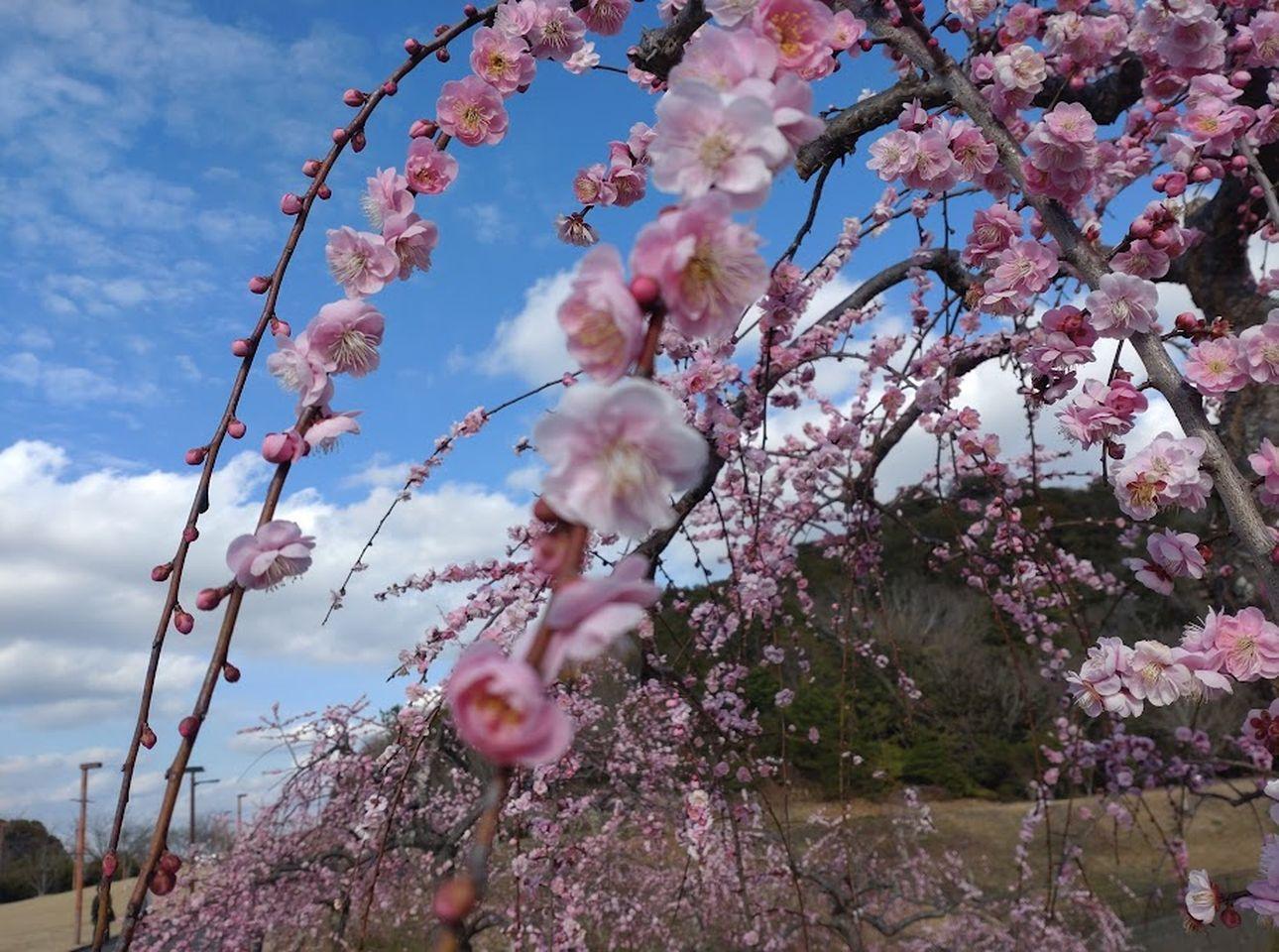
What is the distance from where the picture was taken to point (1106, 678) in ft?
4.95

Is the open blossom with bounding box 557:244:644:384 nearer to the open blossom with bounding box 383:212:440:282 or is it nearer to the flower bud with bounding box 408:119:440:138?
the open blossom with bounding box 383:212:440:282

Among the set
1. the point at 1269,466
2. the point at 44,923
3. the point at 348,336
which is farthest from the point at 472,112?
the point at 44,923

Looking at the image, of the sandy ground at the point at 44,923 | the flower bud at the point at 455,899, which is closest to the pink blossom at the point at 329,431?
the flower bud at the point at 455,899

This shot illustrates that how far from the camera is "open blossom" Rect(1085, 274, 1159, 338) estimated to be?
4.36ft

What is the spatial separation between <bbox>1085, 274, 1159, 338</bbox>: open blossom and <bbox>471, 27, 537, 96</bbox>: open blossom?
1.08 m

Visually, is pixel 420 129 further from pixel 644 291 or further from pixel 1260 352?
pixel 1260 352

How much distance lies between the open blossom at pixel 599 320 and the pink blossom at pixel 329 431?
0.44 m

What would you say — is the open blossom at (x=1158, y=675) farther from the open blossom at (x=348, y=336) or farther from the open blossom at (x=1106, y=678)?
the open blossom at (x=348, y=336)

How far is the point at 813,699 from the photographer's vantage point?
12023 mm

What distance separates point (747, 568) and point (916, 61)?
8.30 feet

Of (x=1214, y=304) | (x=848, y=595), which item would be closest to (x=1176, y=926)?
(x=1214, y=304)

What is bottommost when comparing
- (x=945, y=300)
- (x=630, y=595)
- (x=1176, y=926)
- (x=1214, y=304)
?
(x=1176, y=926)

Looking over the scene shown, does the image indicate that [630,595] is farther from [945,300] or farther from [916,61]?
[945,300]

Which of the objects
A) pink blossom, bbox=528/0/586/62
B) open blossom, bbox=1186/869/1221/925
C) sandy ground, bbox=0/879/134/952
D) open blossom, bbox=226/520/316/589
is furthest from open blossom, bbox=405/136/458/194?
sandy ground, bbox=0/879/134/952
